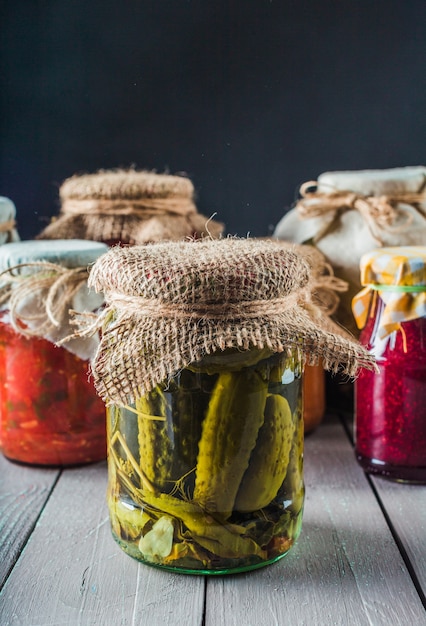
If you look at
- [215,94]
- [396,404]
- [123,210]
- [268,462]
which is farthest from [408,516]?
[215,94]

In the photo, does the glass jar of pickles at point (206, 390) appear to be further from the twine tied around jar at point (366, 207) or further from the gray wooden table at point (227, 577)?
the twine tied around jar at point (366, 207)

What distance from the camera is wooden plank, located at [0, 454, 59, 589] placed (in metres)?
0.79

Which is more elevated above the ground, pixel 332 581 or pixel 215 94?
pixel 215 94

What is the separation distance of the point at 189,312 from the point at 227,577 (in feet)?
0.85

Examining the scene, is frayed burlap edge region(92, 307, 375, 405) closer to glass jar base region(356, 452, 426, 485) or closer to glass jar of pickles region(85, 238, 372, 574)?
glass jar of pickles region(85, 238, 372, 574)

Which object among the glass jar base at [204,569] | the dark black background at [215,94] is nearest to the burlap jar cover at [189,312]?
the glass jar base at [204,569]

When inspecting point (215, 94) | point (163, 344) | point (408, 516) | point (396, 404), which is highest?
point (215, 94)

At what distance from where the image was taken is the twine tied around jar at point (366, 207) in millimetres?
1091

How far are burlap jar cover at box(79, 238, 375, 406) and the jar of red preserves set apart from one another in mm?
199

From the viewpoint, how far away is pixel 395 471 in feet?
3.07

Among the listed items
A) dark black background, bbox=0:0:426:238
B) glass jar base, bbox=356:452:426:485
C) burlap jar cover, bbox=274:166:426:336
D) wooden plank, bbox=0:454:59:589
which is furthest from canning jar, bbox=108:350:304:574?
dark black background, bbox=0:0:426:238

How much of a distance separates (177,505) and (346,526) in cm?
23

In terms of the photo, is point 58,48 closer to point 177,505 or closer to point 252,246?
point 252,246

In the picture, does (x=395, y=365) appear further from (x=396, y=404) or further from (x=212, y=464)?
(x=212, y=464)
